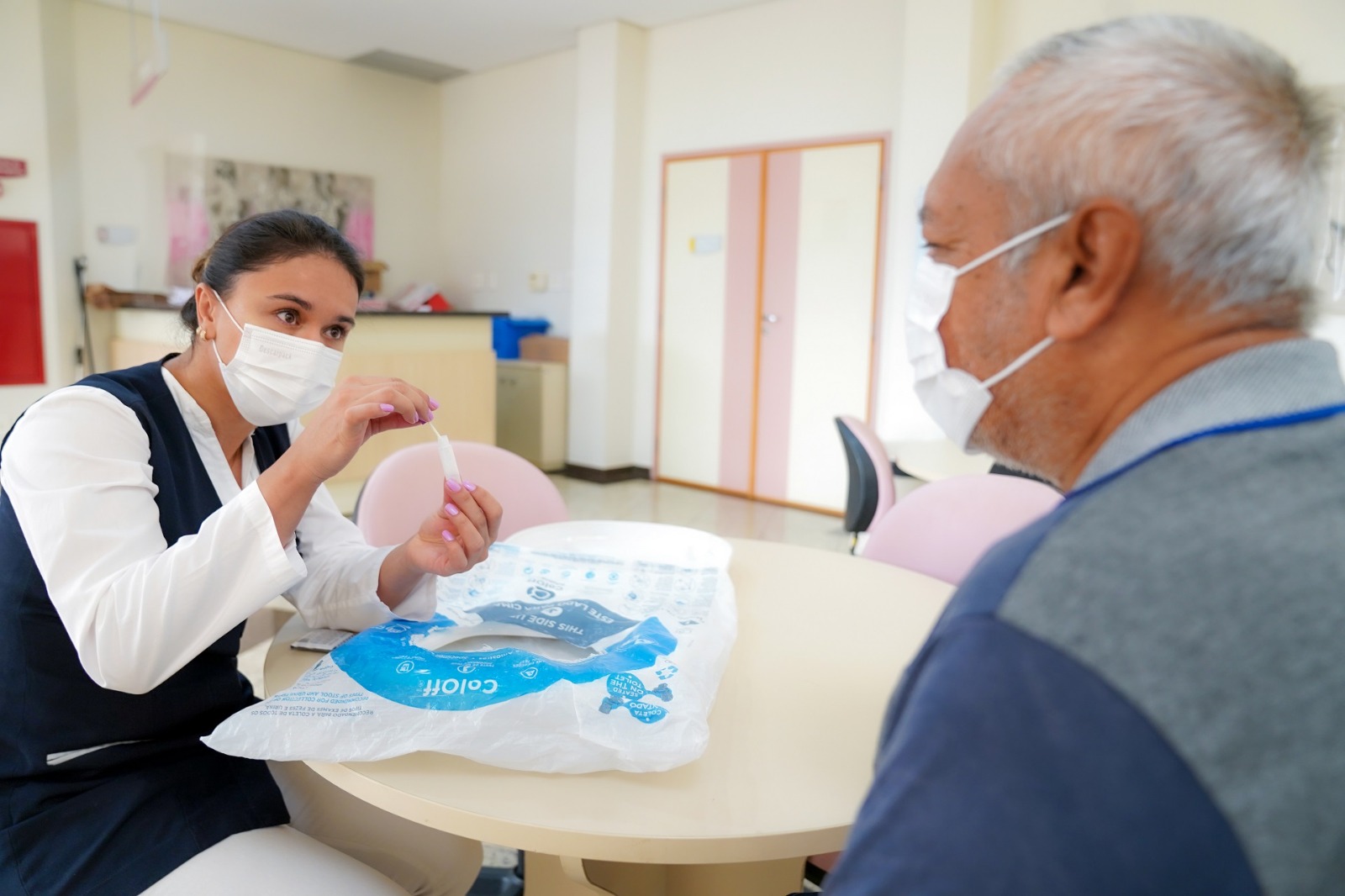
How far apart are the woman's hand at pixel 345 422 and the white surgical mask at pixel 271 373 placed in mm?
215

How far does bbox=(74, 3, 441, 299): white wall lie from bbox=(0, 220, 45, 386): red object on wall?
0.41 metres

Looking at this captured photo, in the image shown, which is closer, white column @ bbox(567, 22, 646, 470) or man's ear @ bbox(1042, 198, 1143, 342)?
man's ear @ bbox(1042, 198, 1143, 342)

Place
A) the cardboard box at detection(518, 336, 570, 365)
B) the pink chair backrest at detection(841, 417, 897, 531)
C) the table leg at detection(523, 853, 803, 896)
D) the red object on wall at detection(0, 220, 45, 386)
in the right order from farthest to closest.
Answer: the cardboard box at detection(518, 336, 570, 365), the red object on wall at detection(0, 220, 45, 386), the pink chair backrest at detection(841, 417, 897, 531), the table leg at detection(523, 853, 803, 896)

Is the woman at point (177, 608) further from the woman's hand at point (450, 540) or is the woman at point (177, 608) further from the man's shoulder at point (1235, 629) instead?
the man's shoulder at point (1235, 629)

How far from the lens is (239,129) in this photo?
21.0 ft

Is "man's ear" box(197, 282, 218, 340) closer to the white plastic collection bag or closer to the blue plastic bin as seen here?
the white plastic collection bag

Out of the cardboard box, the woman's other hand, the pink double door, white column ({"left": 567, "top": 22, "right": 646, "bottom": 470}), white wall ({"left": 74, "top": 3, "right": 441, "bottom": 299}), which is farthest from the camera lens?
the cardboard box

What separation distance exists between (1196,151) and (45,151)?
21.3 ft

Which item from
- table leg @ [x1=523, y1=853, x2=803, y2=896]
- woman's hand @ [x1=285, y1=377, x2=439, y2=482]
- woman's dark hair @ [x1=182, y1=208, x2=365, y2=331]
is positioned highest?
woman's dark hair @ [x1=182, y1=208, x2=365, y2=331]

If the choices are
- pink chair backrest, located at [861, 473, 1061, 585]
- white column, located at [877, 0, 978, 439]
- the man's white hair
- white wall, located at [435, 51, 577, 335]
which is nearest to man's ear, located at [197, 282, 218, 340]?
the man's white hair

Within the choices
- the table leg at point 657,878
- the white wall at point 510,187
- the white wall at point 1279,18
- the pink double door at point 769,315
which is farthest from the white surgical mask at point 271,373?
the white wall at point 510,187

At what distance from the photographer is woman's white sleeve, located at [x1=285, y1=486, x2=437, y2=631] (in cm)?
131

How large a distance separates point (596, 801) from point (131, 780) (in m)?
0.64

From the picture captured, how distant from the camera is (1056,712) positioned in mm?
479
